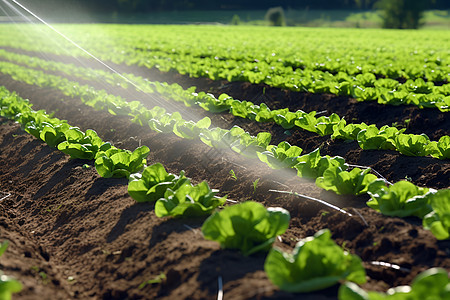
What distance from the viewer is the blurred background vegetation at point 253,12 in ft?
182

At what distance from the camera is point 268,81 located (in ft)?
31.6

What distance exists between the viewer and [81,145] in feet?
15.3

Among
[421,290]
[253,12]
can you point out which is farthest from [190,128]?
[253,12]

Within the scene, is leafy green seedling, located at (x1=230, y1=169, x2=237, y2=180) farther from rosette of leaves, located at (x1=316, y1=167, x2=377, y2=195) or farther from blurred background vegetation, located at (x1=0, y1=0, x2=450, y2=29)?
blurred background vegetation, located at (x1=0, y1=0, x2=450, y2=29)

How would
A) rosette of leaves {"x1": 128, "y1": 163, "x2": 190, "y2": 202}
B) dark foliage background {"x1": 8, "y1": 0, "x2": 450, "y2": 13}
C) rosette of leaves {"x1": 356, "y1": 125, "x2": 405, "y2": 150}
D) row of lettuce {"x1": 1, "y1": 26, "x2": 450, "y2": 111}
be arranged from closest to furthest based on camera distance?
rosette of leaves {"x1": 128, "y1": 163, "x2": 190, "y2": 202}
rosette of leaves {"x1": 356, "y1": 125, "x2": 405, "y2": 150}
row of lettuce {"x1": 1, "y1": 26, "x2": 450, "y2": 111}
dark foliage background {"x1": 8, "y1": 0, "x2": 450, "y2": 13}

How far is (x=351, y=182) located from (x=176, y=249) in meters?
1.50

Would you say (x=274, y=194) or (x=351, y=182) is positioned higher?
(x=351, y=182)

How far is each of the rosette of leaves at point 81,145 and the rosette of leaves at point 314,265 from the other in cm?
281

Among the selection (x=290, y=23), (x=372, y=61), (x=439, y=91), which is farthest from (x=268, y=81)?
(x=290, y=23)

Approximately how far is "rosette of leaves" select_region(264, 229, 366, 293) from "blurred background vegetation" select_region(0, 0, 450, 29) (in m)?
47.7

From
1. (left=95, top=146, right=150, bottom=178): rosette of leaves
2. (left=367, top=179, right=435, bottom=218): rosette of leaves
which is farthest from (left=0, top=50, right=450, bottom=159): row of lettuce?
(left=95, top=146, right=150, bottom=178): rosette of leaves

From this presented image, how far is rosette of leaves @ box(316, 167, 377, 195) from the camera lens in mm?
3463

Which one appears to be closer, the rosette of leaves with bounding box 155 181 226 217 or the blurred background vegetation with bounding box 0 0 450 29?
the rosette of leaves with bounding box 155 181 226 217

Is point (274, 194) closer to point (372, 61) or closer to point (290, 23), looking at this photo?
point (372, 61)
